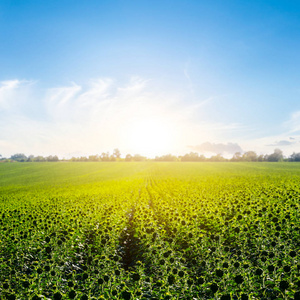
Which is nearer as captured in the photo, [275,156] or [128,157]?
[275,156]

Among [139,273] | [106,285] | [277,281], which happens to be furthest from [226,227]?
[106,285]

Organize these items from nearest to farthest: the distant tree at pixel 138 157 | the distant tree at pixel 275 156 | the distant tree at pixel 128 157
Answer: the distant tree at pixel 275 156, the distant tree at pixel 128 157, the distant tree at pixel 138 157

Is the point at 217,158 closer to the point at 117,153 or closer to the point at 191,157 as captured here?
the point at 191,157

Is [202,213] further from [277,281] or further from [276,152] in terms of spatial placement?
[276,152]

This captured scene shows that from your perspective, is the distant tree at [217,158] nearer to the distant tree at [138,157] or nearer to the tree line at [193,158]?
the tree line at [193,158]

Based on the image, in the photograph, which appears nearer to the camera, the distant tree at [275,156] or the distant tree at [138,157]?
the distant tree at [275,156]

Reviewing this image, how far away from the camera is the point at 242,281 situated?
534 centimetres

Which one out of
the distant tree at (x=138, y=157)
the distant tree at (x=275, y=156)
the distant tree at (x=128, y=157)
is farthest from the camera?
Answer: the distant tree at (x=138, y=157)

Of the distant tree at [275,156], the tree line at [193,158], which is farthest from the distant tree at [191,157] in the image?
the distant tree at [275,156]

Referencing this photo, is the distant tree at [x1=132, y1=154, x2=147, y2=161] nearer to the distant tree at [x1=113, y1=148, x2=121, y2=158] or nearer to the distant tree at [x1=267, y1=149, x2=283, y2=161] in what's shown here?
the distant tree at [x1=113, y1=148, x2=121, y2=158]

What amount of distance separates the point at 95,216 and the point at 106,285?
29.9 ft

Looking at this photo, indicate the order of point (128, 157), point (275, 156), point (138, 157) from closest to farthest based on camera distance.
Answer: point (275, 156) < point (128, 157) < point (138, 157)

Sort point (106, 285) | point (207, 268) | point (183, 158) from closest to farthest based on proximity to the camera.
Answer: point (106, 285)
point (207, 268)
point (183, 158)


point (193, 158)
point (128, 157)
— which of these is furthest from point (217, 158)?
point (128, 157)
